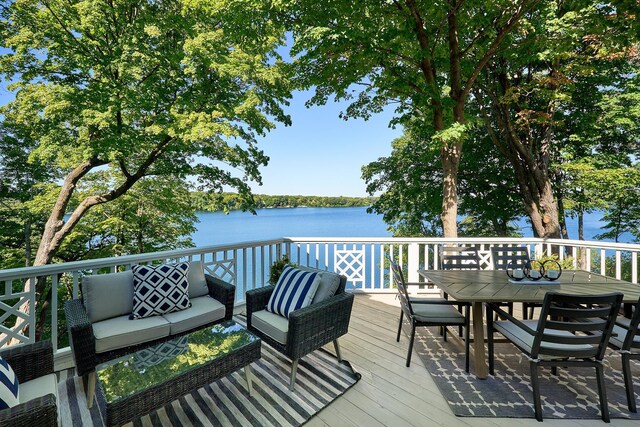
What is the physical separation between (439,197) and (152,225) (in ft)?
31.1

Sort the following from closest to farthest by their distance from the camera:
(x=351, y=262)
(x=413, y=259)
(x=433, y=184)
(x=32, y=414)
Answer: (x=32, y=414)
(x=413, y=259)
(x=351, y=262)
(x=433, y=184)

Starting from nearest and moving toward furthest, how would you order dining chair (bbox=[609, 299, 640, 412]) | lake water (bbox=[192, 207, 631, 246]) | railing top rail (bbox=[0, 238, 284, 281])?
dining chair (bbox=[609, 299, 640, 412])
railing top rail (bbox=[0, 238, 284, 281])
lake water (bbox=[192, 207, 631, 246])

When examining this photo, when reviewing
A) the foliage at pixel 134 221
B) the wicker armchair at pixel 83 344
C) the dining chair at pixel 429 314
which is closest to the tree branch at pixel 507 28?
the dining chair at pixel 429 314

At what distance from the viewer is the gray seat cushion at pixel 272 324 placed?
8.11 ft

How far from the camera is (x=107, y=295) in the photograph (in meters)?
2.61

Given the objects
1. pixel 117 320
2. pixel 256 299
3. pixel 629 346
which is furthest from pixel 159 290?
pixel 629 346

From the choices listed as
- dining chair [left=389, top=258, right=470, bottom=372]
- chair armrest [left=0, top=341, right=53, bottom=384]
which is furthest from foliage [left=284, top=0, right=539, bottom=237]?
chair armrest [left=0, top=341, right=53, bottom=384]

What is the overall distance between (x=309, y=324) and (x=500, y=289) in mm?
1750

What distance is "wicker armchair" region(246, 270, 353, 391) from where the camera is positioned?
2.31m

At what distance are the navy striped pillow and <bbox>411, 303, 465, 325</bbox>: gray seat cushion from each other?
3.38 ft

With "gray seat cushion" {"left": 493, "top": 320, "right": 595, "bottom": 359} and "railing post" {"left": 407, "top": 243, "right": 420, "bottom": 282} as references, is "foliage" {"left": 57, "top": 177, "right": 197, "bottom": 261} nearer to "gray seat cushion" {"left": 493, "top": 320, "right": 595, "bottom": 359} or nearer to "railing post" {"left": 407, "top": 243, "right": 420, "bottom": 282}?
"railing post" {"left": 407, "top": 243, "right": 420, "bottom": 282}

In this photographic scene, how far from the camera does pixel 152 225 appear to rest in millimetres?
10016

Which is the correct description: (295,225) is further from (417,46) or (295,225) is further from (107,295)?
(107,295)

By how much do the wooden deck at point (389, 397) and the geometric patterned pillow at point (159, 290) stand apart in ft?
5.53
